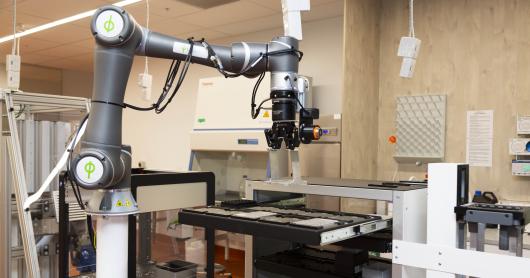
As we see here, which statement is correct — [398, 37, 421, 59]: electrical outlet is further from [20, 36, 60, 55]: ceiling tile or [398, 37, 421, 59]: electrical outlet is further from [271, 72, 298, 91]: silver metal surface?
[20, 36, 60, 55]: ceiling tile

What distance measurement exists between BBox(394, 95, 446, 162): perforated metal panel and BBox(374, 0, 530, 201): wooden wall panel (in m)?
0.06

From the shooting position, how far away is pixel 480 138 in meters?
3.35

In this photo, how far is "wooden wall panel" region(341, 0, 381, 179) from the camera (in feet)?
11.4

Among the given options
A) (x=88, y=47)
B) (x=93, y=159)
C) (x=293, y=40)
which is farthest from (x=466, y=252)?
(x=88, y=47)

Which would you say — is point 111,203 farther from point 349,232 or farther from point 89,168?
point 349,232

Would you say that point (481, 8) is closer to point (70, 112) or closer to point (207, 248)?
point (207, 248)

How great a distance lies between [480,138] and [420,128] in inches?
18.1

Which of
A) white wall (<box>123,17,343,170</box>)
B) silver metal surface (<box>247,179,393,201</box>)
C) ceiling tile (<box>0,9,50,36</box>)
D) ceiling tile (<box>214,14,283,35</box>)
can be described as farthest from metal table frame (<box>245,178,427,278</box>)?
ceiling tile (<box>0,9,50,36</box>)

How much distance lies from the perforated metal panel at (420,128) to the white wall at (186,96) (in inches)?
36.7

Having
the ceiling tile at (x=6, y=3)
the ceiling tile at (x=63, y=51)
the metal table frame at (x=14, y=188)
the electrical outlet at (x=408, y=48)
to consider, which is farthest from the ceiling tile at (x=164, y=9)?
the electrical outlet at (x=408, y=48)

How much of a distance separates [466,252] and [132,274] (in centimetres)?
116

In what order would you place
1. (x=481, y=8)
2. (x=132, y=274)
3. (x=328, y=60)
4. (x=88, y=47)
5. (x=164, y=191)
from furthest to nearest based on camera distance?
(x=88, y=47) → (x=328, y=60) → (x=481, y=8) → (x=164, y=191) → (x=132, y=274)

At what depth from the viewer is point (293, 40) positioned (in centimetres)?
135

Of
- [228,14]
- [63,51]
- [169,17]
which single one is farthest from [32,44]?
[228,14]
